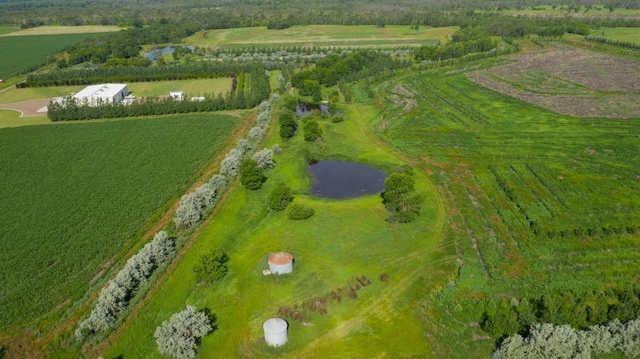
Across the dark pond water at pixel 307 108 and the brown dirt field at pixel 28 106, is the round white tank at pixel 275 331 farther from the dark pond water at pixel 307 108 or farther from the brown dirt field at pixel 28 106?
the brown dirt field at pixel 28 106

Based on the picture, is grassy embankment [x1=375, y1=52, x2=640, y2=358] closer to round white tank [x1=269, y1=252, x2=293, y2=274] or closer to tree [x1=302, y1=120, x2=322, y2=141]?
tree [x1=302, y1=120, x2=322, y2=141]

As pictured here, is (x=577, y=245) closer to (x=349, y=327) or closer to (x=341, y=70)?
(x=349, y=327)

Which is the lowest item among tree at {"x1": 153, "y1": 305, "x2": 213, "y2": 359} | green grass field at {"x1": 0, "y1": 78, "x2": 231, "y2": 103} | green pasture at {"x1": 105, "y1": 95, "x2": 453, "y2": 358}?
green pasture at {"x1": 105, "y1": 95, "x2": 453, "y2": 358}

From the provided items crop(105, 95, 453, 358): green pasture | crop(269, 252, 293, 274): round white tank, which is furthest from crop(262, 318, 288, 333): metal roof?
crop(269, 252, 293, 274): round white tank

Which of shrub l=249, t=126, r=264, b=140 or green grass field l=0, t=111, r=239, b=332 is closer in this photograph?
green grass field l=0, t=111, r=239, b=332

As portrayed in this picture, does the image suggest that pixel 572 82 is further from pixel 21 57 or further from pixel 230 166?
pixel 21 57

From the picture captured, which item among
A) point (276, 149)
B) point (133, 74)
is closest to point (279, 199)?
point (276, 149)

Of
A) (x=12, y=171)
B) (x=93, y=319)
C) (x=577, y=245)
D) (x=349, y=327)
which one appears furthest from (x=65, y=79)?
(x=577, y=245)

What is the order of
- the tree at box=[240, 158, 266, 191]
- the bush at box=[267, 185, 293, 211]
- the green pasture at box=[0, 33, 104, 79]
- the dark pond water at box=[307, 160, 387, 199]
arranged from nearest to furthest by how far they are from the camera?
the bush at box=[267, 185, 293, 211], the tree at box=[240, 158, 266, 191], the dark pond water at box=[307, 160, 387, 199], the green pasture at box=[0, 33, 104, 79]
